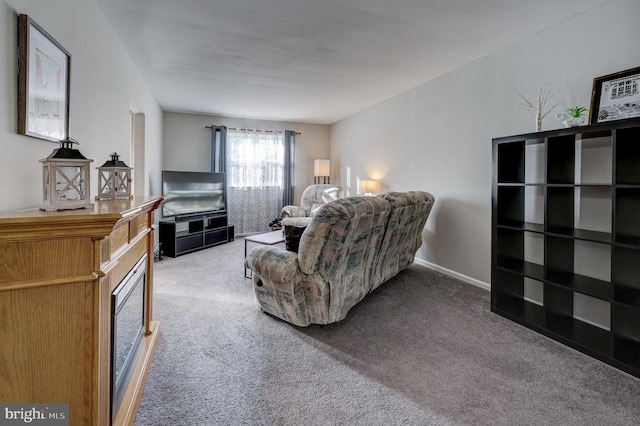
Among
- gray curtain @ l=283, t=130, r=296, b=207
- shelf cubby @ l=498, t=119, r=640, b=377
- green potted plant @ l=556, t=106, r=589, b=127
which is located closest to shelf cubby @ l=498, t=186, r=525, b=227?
shelf cubby @ l=498, t=119, r=640, b=377

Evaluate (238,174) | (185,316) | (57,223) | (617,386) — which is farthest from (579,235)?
(238,174)

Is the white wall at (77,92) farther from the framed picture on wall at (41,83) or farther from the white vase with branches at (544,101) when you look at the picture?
the white vase with branches at (544,101)

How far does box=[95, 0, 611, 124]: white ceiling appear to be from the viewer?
233cm

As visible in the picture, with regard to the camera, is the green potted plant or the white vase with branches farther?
the white vase with branches

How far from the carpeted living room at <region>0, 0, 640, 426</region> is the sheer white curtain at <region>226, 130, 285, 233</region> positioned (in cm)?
193

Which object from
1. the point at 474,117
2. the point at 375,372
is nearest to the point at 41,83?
the point at 375,372

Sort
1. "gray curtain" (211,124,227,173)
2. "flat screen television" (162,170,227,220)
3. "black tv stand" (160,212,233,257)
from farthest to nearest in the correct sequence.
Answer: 1. "gray curtain" (211,124,227,173)
2. "flat screen television" (162,170,227,220)
3. "black tv stand" (160,212,233,257)

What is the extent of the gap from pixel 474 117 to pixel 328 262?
8.00 ft

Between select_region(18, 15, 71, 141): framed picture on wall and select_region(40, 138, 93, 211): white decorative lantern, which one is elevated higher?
select_region(18, 15, 71, 141): framed picture on wall

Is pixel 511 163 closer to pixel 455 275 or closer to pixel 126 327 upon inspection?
pixel 455 275

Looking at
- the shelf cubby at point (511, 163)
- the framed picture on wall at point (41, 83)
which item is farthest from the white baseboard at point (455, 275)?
the framed picture on wall at point (41, 83)

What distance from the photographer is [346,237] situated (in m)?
2.20

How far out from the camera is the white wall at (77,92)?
4.17 feet

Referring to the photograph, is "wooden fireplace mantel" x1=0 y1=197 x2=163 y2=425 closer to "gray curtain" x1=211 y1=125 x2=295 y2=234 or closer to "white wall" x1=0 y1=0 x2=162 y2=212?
"white wall" x1=0 y1=0 x2=162 y2=212
